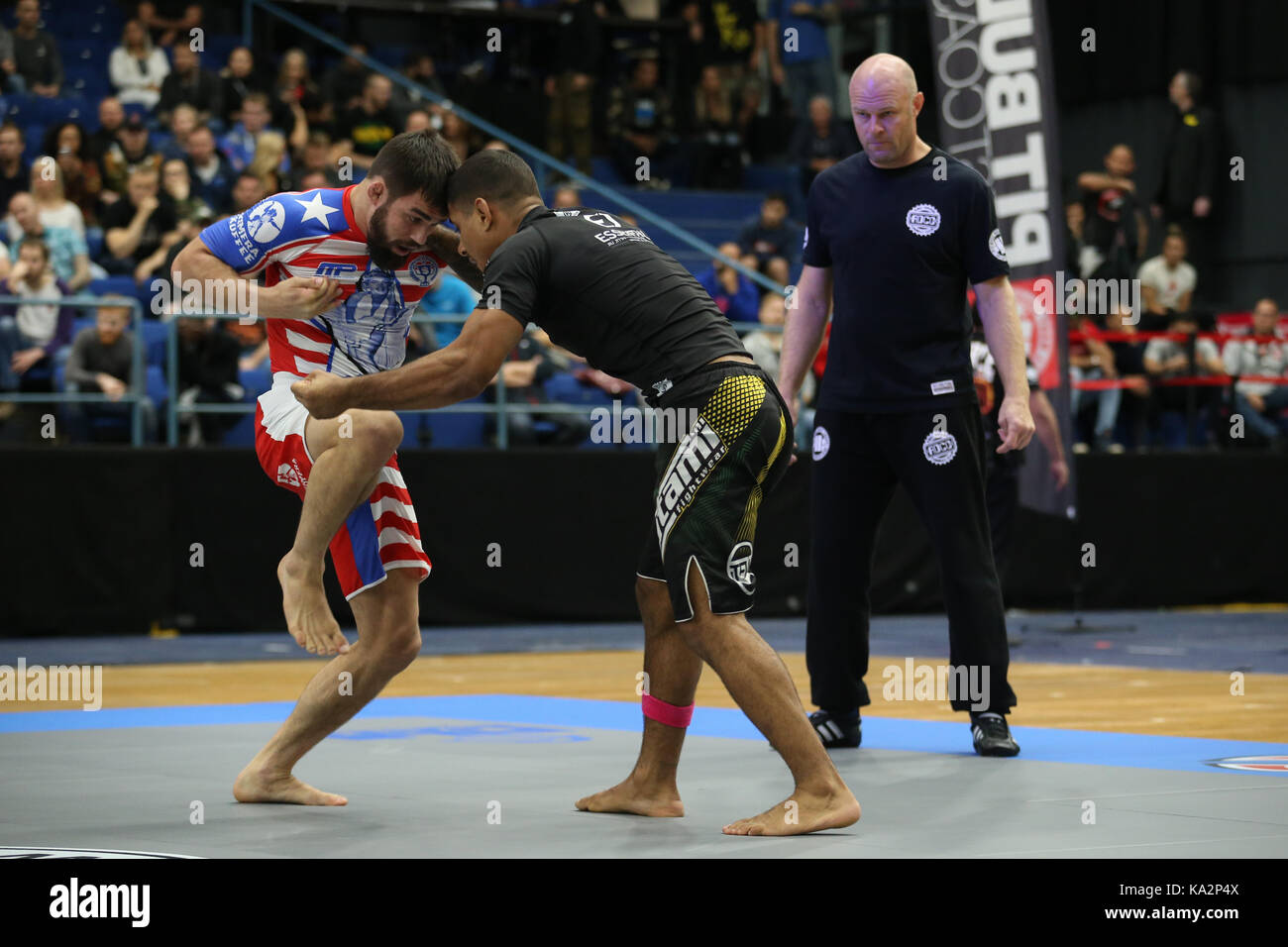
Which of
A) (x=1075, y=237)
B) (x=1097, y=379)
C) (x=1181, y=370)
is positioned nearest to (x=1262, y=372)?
(x=1181, y=370)

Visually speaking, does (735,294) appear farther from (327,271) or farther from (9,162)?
(327,271)

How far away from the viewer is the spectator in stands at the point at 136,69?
1425cm

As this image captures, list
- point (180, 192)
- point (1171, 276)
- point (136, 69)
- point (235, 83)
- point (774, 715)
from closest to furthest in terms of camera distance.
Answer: point (774, 715) → point (180, 192) → point (235, 83) → point (136, 69) → point (1171, 276)

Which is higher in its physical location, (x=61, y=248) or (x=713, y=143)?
Result: (x=713, y=143)

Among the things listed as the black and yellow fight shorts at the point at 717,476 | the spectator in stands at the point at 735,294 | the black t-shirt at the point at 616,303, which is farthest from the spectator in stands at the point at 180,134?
the black and yellow fight shorts at the point at 717,476

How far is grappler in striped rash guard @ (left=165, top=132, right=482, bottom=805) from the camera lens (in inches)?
186

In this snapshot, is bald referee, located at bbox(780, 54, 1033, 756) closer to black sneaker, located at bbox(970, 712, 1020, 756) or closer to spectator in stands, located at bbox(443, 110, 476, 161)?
black sneaker, located at bbox(970, 712, 1020, 756)

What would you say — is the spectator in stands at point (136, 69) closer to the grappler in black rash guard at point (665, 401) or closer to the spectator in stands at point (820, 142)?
the spectator in stands at point (820, 142)

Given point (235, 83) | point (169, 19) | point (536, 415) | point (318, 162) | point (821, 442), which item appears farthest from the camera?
point (169, 19)

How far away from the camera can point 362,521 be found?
16.5ft

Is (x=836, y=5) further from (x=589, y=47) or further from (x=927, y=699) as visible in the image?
(x=927, y=699)

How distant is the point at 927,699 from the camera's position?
7.95 metres

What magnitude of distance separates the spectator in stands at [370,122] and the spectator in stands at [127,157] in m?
1.71

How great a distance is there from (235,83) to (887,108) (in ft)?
31.1
